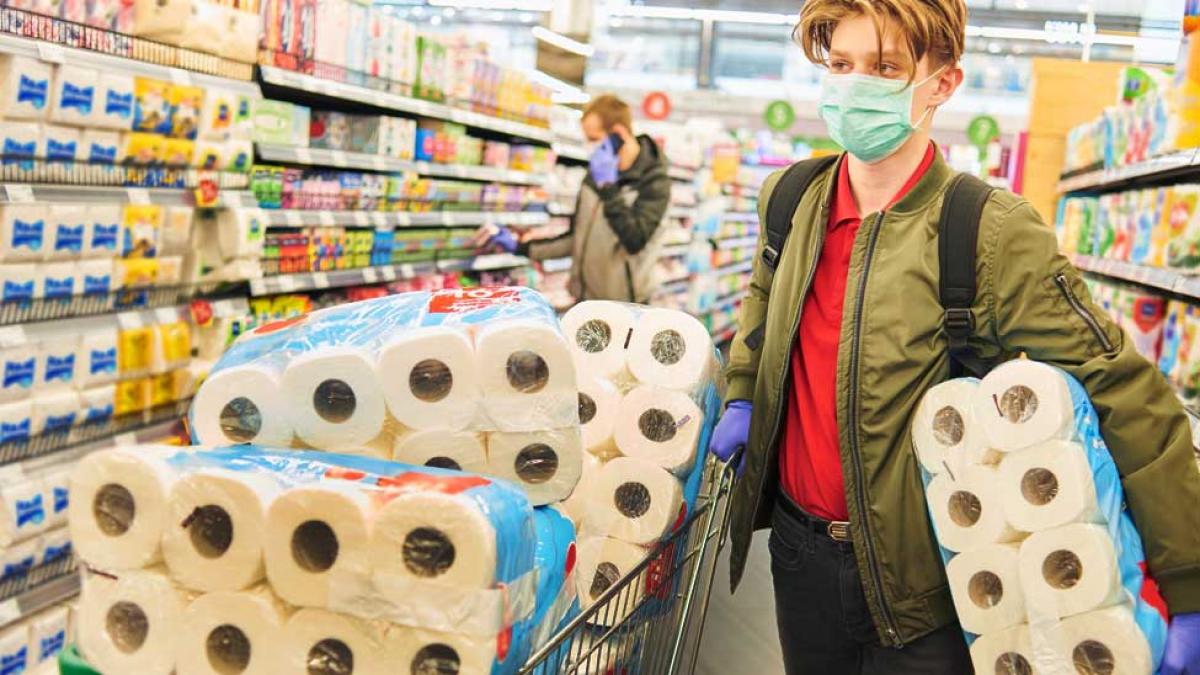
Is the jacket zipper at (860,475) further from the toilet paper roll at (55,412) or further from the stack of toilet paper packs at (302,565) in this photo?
the toilet paper roll at (55,412)

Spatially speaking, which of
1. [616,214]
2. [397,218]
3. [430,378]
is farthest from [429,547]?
[616,214]

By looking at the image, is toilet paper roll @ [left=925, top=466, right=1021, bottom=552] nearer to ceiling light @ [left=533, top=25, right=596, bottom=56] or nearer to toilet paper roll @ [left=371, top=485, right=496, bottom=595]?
toilet paper roll @ [left=371, top=485, right=496, bottom=595]

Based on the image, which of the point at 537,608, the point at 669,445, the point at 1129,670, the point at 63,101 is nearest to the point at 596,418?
the point at 669,445

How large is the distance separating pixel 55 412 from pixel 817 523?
234cm

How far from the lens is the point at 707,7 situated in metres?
18.8

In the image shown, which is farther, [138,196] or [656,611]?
[138,196]

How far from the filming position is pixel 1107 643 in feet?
5.64

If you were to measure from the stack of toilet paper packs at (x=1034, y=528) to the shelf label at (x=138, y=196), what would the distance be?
2607mm

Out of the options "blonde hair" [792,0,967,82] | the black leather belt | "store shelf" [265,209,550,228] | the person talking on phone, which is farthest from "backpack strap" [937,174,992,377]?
the person talking on phone

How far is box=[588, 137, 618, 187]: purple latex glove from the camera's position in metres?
6.36

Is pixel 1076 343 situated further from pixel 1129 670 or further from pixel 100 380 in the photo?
pixel 100 380

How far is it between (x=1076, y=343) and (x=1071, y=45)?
60.9 feet

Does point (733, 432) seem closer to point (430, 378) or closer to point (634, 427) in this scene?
point (634, 427)

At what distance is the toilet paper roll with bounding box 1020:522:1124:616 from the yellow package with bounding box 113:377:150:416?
2769 mm
